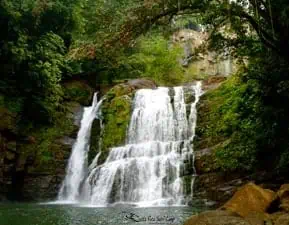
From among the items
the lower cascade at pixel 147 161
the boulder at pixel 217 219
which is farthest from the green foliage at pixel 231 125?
the boulder at pixel 217 219

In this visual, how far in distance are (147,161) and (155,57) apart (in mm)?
14877

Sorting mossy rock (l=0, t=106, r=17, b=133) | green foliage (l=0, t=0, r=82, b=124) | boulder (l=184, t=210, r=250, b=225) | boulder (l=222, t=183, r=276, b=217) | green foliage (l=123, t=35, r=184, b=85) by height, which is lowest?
boulder (l=184, t=210, r=250, b=225)

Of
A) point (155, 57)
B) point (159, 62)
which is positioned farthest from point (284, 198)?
point (159, 62)

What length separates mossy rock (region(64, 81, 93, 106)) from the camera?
25.4 m

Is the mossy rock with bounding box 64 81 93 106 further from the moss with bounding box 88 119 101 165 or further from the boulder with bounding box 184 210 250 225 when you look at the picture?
the boulder with bounding box 184 210 250 225

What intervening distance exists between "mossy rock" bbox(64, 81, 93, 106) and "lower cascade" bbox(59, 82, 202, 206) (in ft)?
9.03

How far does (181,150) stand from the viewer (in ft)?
59.9

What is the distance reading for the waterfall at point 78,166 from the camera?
19.5 m

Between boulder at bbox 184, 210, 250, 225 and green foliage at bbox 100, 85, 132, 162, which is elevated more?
green foliage at bbox 100, 85, 132, 162

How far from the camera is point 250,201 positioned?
344 inches

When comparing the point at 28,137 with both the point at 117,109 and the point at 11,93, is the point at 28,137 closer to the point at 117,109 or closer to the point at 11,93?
the point at 11,93

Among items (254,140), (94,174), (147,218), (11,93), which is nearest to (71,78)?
(11,93)

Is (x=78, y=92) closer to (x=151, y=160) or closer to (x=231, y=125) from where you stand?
(x=151, y=160)

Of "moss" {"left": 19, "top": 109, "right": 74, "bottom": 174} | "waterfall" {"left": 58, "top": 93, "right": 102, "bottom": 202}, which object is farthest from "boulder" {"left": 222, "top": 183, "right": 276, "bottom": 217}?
"moss" {"left": 19, "top": 109, "right": 74, "bottom": 174}
